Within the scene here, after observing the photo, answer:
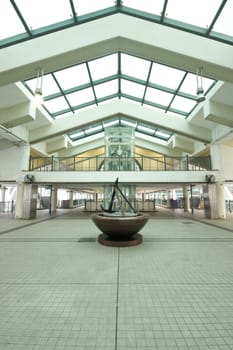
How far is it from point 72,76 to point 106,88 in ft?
9.28

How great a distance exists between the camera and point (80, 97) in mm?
11953

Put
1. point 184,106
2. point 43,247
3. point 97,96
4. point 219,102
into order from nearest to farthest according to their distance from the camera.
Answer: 1. point 43,247
2. point 219,102
3. point 184,106
4. point 97,96

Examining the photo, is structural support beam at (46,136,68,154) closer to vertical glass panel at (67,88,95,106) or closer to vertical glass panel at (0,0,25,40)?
vertical glass panel at (67,88,95,106)

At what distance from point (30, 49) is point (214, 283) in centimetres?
856

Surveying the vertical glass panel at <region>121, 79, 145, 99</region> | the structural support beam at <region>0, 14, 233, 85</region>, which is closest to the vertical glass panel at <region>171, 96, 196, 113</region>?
the vertical glass panel at <region>121, 79, 145, 99</region>

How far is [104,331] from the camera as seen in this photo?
6.42ft

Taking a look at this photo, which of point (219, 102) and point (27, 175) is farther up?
point (219, 102)

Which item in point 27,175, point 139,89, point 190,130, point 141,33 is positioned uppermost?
point 139,89

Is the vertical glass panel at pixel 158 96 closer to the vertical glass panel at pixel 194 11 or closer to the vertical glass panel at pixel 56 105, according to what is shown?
the vertical glass panel at pixel 194 11

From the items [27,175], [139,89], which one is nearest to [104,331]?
[27,175]

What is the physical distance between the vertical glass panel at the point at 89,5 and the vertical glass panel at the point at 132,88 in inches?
189

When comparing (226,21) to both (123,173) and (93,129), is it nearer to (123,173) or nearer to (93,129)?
(123,173)

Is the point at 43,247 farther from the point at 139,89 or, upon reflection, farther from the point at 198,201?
the point at 198,201

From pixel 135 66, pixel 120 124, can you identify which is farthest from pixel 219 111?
pixel 120 124
